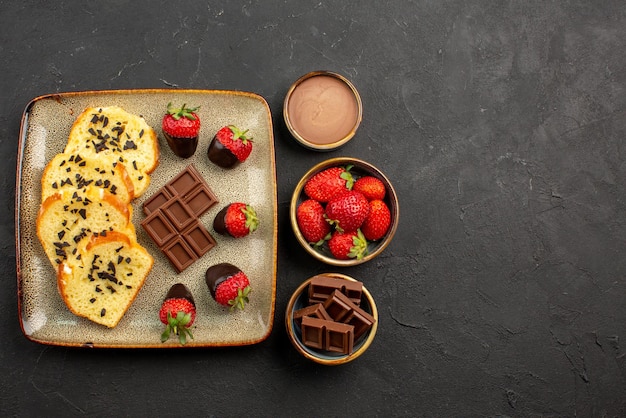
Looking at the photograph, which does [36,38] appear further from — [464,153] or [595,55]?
[595,55]

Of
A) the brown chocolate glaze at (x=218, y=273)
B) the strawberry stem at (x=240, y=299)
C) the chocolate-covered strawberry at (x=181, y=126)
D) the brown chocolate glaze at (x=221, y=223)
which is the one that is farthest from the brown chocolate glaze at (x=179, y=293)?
the chocolate-covered strawberry at (x=181, y=126)

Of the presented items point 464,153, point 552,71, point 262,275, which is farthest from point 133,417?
point 552,71

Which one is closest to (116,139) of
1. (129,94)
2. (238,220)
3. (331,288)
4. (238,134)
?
Result: (129,94)

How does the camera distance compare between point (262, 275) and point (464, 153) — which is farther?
point (464, 153)

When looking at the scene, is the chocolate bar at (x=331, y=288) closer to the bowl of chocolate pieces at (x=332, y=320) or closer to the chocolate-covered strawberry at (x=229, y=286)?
the bowl of chocolate pieces at (x=332, y=320)

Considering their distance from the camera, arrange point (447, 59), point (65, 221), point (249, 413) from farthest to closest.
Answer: point (447, 59)
point (249, 413)
point (65, 221)

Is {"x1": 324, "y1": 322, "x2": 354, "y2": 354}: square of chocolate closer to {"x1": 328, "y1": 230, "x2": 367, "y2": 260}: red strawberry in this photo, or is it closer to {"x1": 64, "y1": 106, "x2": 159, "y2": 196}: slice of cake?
{"x1": 328, "y1": 230, "x2": 367, "y2": 260}: red strawberry

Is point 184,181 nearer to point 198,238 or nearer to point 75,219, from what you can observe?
point 198,238
